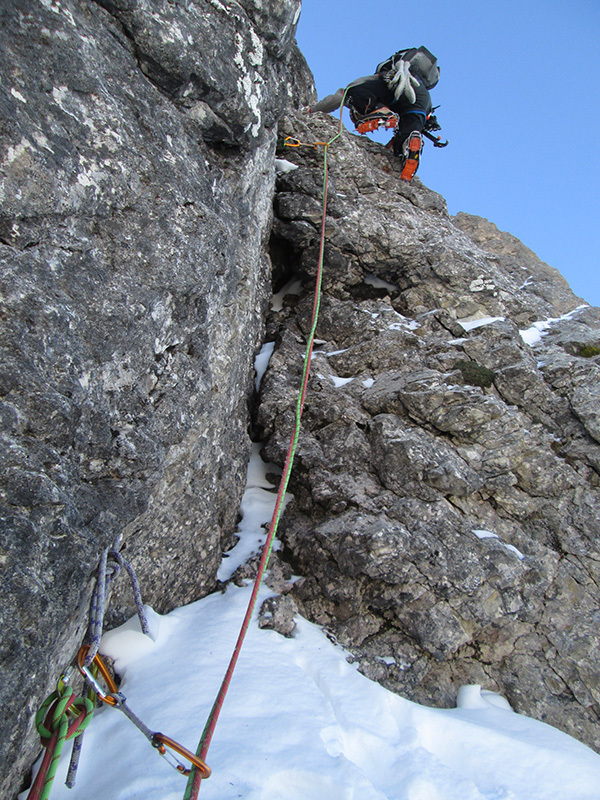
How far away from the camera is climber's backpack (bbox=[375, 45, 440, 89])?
9.69 metres

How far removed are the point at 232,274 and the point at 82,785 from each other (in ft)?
14.8

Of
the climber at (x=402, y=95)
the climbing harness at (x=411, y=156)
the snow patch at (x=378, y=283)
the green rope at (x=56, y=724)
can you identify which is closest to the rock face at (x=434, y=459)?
the snow patch at (x=378, y=283)

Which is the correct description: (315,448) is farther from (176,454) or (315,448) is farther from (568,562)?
(568,562)

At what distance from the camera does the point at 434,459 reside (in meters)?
5.63

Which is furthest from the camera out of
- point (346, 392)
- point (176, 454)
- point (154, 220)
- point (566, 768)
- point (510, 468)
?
point (346, 392)

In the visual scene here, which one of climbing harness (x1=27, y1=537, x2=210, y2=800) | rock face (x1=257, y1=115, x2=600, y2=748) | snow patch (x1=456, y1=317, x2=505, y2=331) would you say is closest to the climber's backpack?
rock face (x1=257, y1=115, x2=600, y2=748)

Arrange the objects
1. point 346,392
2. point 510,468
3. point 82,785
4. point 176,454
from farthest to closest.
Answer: point 346,392
point 510,468
point 176,454
point 82,785

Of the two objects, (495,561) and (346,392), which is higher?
(346,392)

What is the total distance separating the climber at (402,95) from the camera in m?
9.66

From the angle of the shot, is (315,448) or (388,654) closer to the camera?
(388,654)

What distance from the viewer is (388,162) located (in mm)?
10344

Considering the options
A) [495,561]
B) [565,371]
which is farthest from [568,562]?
[565,371]

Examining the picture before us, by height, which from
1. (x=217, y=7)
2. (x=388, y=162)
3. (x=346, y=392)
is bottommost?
(x=346, y=392)

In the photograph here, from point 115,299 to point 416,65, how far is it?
9.58m
